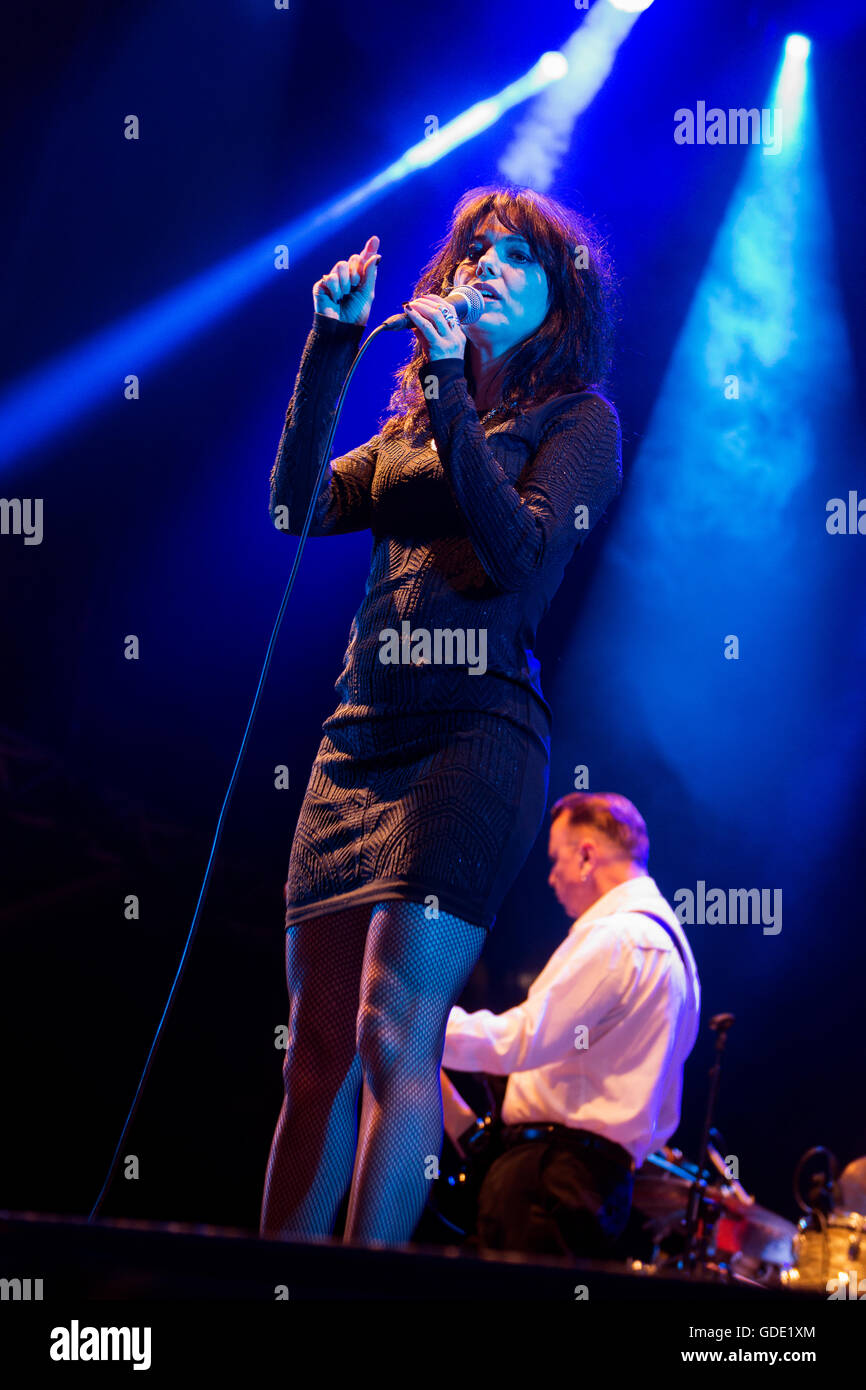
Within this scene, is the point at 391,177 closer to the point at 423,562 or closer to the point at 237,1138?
the point at 423,562

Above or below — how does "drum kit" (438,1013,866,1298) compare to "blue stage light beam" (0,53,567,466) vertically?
below

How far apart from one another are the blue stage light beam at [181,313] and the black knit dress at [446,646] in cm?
230

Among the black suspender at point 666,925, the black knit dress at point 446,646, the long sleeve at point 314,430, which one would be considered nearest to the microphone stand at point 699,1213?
the black suspender at point 666,925

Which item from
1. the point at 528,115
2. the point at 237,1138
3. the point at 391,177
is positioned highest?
the point at 528,115

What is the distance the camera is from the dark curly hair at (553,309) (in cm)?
189

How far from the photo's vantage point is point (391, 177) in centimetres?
406

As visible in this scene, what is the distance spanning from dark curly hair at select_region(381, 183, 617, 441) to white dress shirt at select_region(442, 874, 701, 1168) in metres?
1.79

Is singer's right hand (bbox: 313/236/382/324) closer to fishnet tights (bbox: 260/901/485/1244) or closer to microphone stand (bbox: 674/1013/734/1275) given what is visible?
fishnet tights (bbox: 260/901/485/1244)

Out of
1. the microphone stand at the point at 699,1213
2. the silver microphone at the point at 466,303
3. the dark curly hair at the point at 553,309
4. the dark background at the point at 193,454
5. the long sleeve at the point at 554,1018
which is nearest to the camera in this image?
the silver microphone at the point at 466,303

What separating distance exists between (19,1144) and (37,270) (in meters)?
2.95

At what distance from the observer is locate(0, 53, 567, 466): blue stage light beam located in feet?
12.5

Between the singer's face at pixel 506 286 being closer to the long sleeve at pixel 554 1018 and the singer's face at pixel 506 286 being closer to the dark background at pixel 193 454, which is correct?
the long sleeve at pixel 554 1018

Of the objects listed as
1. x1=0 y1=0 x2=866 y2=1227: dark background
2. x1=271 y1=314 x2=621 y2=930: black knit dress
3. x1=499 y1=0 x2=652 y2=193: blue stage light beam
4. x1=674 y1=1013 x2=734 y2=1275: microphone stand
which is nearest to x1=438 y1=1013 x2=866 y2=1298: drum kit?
x1=674 y1=1013 x2=734 y2=1275: microphone stand
